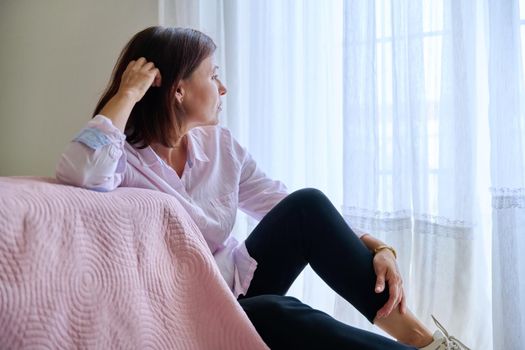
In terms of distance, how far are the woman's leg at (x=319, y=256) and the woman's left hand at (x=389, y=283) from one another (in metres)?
0.01

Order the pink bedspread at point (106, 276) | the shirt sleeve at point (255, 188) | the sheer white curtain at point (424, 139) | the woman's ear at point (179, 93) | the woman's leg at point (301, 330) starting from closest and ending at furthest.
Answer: the pink bedspread at point (106, 276) < the woman's leg at point (301, 330) < the woman's ear at point (179, 93) < the shirt sleeve at point (255, 188) < the sheer white curtain at point (424, 139)

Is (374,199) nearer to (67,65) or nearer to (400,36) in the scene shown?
(400,36)

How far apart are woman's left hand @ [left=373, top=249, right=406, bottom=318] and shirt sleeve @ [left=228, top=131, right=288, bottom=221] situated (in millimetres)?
→ 386

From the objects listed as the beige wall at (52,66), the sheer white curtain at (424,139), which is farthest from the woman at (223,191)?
the beige wall at (52,66)

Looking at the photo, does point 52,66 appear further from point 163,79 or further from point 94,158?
point 94,158

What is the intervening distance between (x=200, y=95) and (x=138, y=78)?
0.16 metres

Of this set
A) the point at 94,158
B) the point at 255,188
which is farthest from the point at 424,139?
the point at 94,158

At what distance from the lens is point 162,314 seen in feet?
2.66

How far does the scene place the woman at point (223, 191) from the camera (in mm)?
925

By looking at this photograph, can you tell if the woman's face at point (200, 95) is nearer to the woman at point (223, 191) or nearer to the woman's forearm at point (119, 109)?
the woman at point (223, 191)

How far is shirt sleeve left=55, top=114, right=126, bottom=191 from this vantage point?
908mm

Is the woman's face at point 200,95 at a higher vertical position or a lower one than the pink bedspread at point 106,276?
higher

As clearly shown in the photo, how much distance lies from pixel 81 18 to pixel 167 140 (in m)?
1.45

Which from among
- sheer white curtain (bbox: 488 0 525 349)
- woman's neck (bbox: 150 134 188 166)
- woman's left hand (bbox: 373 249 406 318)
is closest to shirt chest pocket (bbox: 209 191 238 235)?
woman's neck (bbox: 150 134 188 166)
